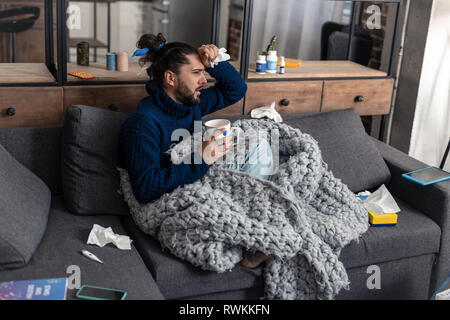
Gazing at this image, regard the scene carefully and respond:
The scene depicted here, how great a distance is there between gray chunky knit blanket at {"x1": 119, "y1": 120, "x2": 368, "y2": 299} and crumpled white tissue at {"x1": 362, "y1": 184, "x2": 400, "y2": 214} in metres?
0.13

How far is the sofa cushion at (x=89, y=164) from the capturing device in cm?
200

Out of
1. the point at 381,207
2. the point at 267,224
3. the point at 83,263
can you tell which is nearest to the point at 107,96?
the point at 83,263

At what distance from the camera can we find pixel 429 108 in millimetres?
3037

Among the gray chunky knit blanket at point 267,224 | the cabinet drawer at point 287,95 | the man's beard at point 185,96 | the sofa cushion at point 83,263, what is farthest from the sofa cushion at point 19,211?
the cabinet drawer at point 287,95

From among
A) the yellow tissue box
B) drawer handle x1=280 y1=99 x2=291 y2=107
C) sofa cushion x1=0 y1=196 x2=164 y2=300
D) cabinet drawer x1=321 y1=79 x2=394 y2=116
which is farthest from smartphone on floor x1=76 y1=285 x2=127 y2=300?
cabinet drawer x1=321 y1=79 x2=394 y2=116

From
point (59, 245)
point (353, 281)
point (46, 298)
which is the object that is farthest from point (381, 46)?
point (46, 298)

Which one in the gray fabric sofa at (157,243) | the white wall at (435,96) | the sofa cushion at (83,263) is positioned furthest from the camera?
the white wall at (435,96)

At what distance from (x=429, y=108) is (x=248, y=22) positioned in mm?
1229

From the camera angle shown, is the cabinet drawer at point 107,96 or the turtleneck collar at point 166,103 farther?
the cabinet drawer at point 107,96

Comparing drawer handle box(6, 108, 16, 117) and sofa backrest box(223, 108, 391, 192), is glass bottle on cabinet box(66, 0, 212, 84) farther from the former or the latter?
sofa backrest box(223, 108, 391, 192)

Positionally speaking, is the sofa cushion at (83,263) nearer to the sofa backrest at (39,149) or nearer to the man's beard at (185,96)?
the sofa backrest at (39,149)

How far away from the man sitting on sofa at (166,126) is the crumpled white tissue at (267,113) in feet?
1.03

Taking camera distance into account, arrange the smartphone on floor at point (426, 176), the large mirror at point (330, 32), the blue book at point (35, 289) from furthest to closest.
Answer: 1. the large mirror at point (330, 32)
2. the smartphone on floor at point (426, 176)
3. the blue book at point (35, 289)
